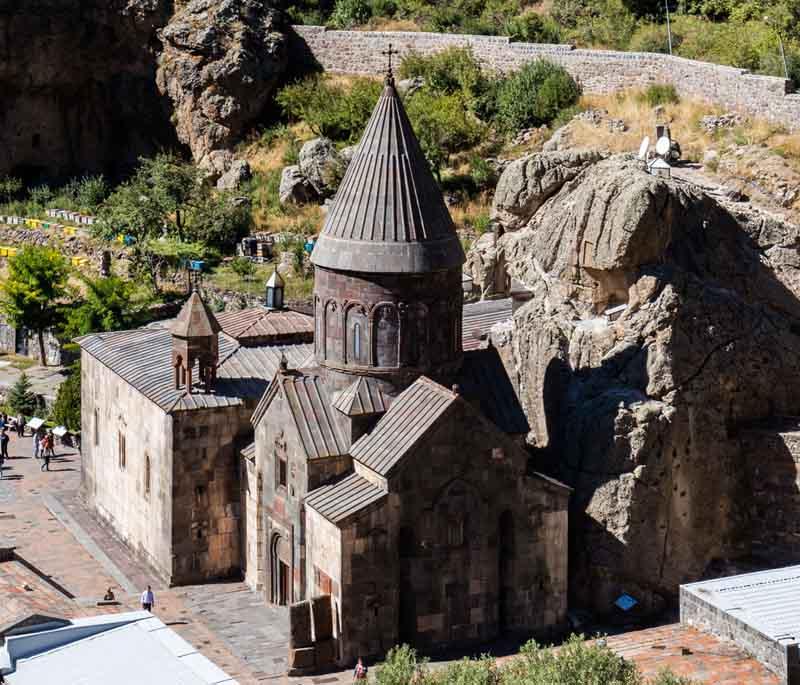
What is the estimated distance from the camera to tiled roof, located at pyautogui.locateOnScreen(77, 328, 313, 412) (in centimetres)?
3225

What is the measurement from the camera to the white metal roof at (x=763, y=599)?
25.6m

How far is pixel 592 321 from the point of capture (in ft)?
Answer: 112

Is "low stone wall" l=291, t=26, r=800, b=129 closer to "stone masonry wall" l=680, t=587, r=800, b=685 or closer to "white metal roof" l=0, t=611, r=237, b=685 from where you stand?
"stone masonry wall" l=680, t=587, r=800, b=685

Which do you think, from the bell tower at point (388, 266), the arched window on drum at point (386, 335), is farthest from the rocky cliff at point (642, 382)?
the arched window on drum at point (386, 335)

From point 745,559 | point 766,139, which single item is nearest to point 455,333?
point 745,559

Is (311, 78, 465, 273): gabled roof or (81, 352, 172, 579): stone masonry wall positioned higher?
(311, 78, 465, 273): gabled roof

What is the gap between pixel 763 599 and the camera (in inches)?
1056

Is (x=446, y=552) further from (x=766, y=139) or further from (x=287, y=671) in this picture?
(x=766, y=139)

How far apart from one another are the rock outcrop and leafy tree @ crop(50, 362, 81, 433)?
22.3 m

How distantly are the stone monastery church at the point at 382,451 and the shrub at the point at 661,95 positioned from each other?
23422mm

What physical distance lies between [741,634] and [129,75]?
4406cm

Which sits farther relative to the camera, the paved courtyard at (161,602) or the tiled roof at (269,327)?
the tiled roof at (269,327)

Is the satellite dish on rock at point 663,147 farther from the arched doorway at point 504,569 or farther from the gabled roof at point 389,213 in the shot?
the arched doorway at point 504,569

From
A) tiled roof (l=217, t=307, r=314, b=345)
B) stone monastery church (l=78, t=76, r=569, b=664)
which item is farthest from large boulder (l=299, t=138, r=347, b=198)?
stone monastery church (l=78, t=76, r=569, b=664)
